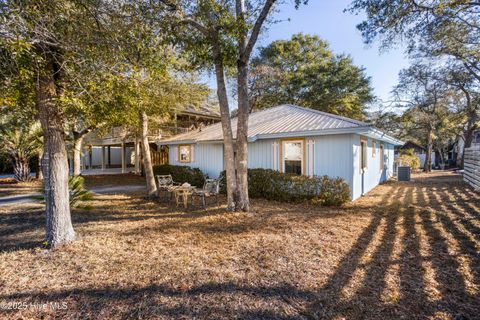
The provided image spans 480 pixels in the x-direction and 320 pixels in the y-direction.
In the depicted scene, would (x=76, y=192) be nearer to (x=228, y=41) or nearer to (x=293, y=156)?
(x=228, y=41)

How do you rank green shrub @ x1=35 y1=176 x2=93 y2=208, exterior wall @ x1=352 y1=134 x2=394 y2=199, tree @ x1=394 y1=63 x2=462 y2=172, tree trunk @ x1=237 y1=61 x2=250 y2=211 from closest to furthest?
tree trunk @ x1=237 y1=61 x2=250 y2=211
green shrub @ x1=35 y1=176 x2=93 y2=208
exterior wall @ x1=352 y1=134 x2=394 y2=199
tree @ x1=394 y1=63 x2=462 y2=172

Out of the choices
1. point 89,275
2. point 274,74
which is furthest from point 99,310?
point 274,74

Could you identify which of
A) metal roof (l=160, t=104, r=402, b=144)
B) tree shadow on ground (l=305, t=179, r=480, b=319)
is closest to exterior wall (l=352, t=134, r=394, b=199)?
metal roof (l=160, t=104, r=402, b=144)

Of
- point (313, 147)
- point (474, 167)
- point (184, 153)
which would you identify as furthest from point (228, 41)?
point (474, 167)

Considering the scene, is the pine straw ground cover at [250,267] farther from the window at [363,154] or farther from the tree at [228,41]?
the window at [363,154]

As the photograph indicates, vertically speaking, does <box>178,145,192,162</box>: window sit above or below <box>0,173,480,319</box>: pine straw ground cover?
above

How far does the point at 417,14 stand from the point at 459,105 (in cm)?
2232

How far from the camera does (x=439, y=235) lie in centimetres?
521

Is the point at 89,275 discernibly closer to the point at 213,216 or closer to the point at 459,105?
the point at 213,216

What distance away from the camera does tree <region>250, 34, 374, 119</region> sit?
2323 cm

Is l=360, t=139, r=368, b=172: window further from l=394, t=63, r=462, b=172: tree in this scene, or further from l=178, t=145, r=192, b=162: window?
l=394, t=63, r=462, b=172: tree

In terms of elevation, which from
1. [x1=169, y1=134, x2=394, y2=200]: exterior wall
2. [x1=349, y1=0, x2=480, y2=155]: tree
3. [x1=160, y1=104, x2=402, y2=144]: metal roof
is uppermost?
[x1=349, y1=0, x2=480, y2=155]: tree

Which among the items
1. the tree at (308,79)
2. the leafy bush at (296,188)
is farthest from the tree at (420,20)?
the tree at (308,79)

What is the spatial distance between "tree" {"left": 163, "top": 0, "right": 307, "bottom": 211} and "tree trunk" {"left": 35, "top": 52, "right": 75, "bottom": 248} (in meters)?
3.42
